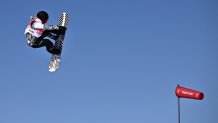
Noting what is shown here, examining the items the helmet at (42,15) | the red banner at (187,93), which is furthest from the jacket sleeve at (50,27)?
the red banner at (187,93)

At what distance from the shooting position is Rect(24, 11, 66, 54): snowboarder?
24.3 meters

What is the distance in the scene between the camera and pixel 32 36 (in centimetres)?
2500

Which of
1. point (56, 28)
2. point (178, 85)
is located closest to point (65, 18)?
point (56, 28)

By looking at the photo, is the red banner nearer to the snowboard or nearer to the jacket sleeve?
the snowboard

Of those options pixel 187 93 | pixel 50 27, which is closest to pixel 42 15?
pixel 50 27

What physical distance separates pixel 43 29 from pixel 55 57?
2.50 metres

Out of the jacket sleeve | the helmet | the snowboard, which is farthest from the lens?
the snowboard

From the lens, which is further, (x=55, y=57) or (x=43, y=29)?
(x=55, y=57)

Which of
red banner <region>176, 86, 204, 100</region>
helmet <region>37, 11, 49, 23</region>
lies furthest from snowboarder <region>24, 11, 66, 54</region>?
red banner <region>176, 86, 204, 100</region>

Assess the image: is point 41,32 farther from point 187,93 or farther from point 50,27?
point 187,93

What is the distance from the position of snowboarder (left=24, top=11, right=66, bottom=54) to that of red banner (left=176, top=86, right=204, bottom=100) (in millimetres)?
6613

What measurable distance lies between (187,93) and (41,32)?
8157 millimetres

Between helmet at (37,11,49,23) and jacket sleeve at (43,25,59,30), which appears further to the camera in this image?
jacket sleeve at (43,25,59,30)

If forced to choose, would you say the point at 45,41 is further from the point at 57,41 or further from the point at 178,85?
the point at 178,85
